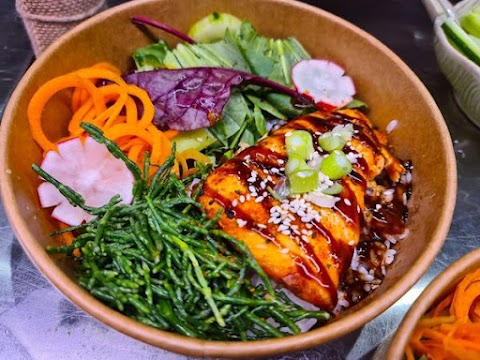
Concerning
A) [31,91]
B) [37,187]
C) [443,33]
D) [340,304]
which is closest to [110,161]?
[37,187]

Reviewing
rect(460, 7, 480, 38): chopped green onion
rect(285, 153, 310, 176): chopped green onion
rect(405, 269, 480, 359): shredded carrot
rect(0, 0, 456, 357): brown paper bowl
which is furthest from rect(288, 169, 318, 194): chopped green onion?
rect(460, 7, 480, 38): chopped green onion

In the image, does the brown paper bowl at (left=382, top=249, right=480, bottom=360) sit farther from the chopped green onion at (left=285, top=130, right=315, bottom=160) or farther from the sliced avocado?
the sliced avocado

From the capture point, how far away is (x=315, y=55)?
9.11 feet

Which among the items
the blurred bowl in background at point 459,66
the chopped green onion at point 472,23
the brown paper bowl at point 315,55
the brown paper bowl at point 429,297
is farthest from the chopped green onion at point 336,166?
the chopped green onion at point 472,23

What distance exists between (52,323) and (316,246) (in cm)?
118

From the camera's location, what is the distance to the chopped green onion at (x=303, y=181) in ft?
6.57

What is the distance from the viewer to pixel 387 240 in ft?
7.27

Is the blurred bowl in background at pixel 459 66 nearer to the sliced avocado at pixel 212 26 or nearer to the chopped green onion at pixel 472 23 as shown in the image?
the chopped green onion at pixel 472 23

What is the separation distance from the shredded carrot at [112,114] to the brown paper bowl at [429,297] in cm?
109

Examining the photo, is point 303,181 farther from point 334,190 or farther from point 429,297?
point 429,297

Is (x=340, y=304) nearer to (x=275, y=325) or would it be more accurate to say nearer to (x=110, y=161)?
(x=275, y=325)

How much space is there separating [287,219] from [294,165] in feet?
0.78

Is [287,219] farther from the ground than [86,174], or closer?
farther from the ground

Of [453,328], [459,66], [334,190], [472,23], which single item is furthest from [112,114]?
[472,23]
